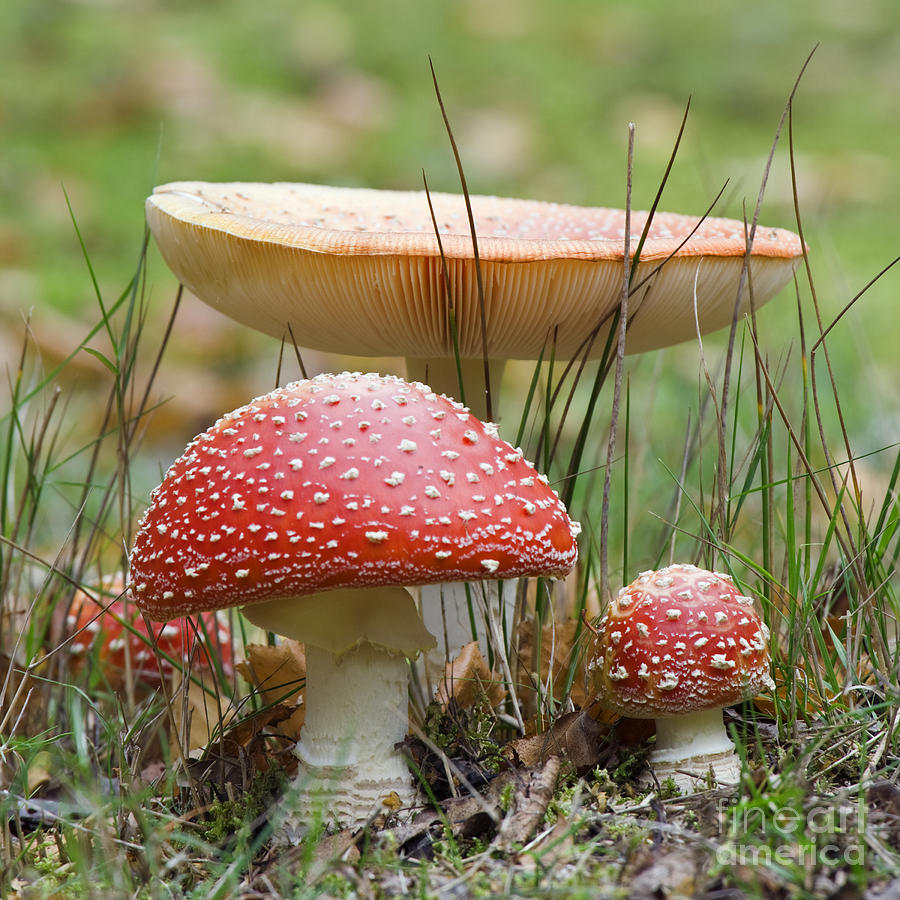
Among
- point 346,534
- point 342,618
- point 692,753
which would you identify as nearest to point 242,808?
point 342,618

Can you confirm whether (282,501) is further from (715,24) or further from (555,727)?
(715,24)

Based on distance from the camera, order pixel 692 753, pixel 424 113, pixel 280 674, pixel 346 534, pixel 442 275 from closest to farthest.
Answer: pixel 346 534 < pixel 692 753 < pixel 442 275 < pixel 280 674 < pixel 424 113

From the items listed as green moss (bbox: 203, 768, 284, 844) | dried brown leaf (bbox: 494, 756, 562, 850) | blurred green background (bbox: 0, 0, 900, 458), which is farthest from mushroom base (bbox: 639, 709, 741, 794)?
blurred green background (bbox: 0, 0, 900, 458)

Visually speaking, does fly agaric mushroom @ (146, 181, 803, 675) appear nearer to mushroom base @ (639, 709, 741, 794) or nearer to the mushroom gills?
the mushroom gills

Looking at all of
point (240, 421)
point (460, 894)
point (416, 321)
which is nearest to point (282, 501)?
point (240, 421)

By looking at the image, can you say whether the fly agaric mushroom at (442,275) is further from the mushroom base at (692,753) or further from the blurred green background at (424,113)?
the blurred green background at (424,113)

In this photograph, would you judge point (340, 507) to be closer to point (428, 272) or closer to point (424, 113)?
point (428, 272)
